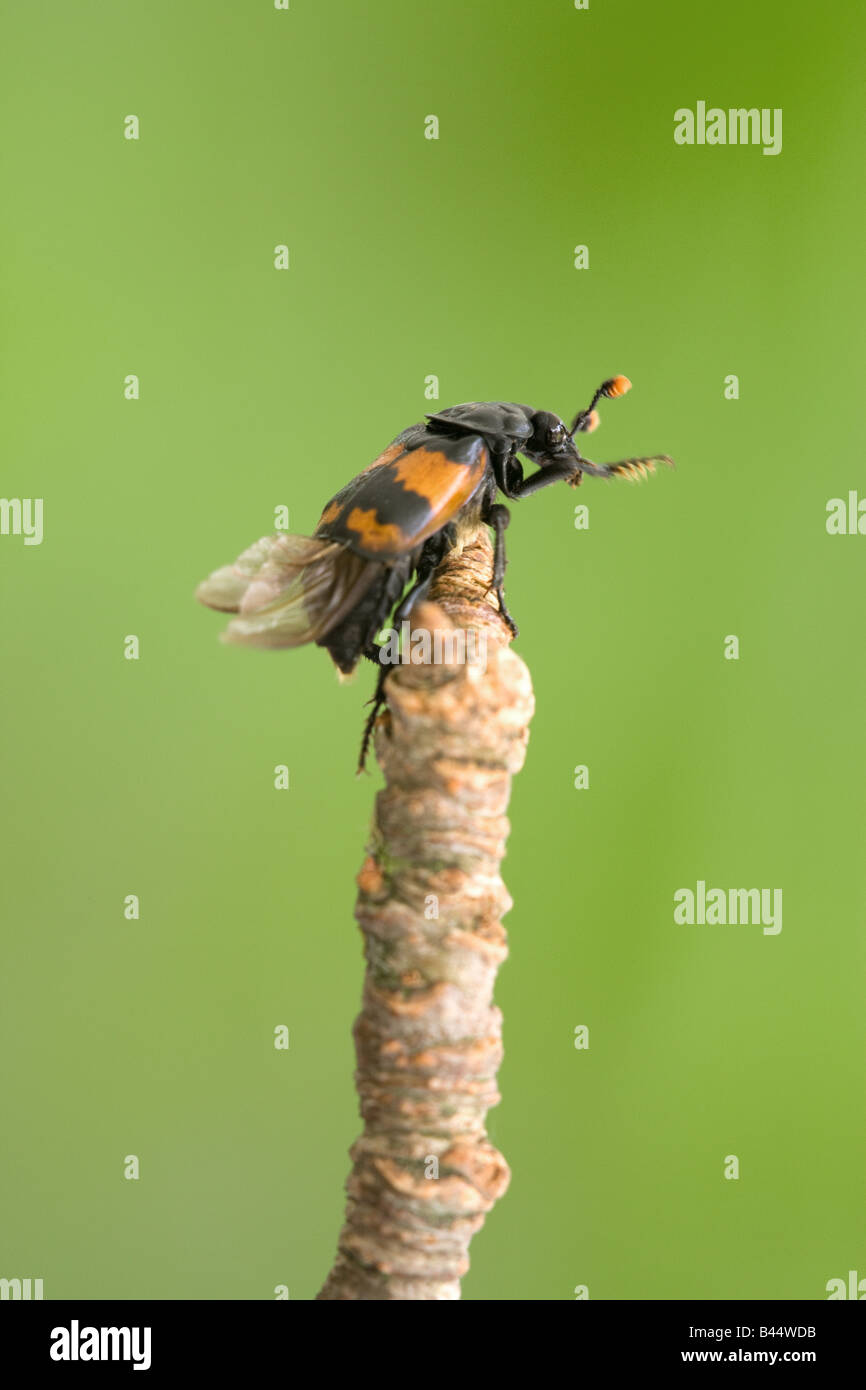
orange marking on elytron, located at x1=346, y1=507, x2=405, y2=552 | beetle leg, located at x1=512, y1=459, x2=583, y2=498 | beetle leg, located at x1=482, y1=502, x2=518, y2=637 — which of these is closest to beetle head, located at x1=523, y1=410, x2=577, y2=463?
beetle leg, located at x1=512, y1=459, x2=583, y2=498

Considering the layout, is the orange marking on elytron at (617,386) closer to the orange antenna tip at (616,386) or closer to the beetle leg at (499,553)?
the orange antenna tip at (616,386)

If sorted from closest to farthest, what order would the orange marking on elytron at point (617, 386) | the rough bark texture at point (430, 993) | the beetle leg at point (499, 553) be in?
the rough bark texture at point (430, 993)
the beetle leg at point (499, 553)
the orange marking on elytron at point (617, 386)

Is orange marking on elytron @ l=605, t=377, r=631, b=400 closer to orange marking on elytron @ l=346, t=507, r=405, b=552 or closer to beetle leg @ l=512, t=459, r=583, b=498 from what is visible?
beetle leg @ l=512, t=459, r=583, b=498

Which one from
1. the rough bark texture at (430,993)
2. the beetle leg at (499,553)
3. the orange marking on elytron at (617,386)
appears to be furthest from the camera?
the orange marking on elytron at (617,386)

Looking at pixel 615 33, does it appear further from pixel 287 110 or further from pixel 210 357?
pixel 210 357

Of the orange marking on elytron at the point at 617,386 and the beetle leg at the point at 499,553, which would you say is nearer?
the beetle leg at the point at 499,553

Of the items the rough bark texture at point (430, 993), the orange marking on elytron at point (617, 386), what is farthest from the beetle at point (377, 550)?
the rough bark texture at point (430, 993)
